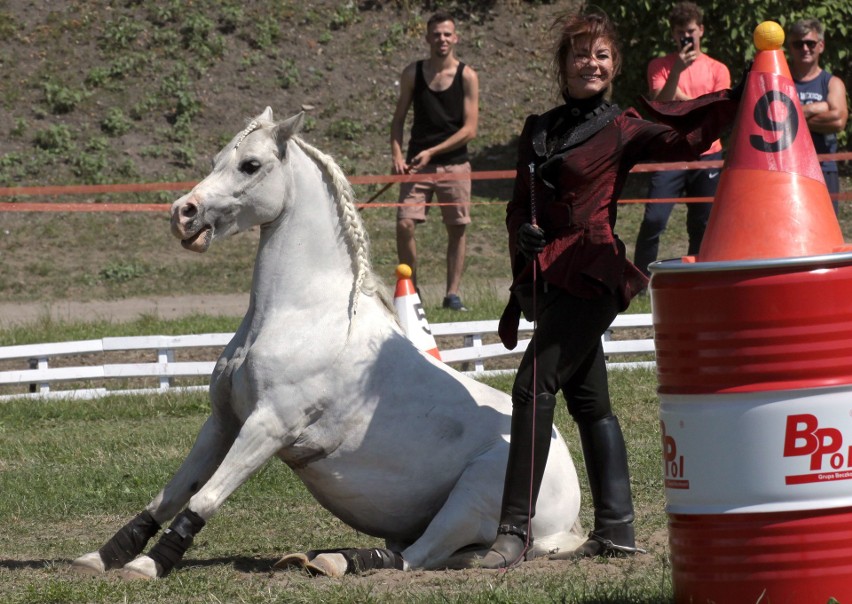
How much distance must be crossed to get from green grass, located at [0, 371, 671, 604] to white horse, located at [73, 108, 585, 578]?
9.8 inches

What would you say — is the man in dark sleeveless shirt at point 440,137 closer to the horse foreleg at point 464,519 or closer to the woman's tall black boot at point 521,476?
the horse foreleg at point 464,519

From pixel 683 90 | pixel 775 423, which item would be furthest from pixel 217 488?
pixel 683 90

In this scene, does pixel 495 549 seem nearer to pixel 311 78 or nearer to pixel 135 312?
pixel 135 312

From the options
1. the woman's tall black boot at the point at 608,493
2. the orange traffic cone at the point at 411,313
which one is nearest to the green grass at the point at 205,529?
the woman's tall black boot at the point at 608,493

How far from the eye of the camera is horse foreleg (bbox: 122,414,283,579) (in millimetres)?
5461

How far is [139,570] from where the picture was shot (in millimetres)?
5414

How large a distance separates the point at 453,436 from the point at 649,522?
1211 mm

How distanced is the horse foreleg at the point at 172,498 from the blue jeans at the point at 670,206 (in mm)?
6320

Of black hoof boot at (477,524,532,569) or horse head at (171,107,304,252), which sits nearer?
black hoof boot at (477,524,532,569)

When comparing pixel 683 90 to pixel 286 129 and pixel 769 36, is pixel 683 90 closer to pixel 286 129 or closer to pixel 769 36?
pixel 286 129

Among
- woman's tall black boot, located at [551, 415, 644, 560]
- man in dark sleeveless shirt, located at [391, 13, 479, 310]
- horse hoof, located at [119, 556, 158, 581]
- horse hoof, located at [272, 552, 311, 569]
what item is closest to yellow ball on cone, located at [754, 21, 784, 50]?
woman's tall black boot, located at [551, 415, 644, 560]

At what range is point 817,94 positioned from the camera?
11.3m

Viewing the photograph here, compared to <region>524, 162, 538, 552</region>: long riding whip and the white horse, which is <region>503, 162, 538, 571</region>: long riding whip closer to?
<region>524, 162, 538, 552</region>: long riding whip

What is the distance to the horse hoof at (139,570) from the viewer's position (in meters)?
5.40
